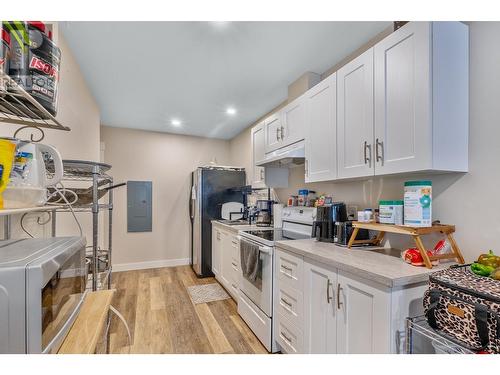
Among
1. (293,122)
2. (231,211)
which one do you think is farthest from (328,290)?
(231,211)

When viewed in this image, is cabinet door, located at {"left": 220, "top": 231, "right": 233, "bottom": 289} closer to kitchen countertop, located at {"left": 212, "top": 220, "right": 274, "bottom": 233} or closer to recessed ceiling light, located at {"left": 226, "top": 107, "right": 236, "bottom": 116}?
kitchen countertop, located at {"left": 212, "top": 220, "right": 274, "bottom": 233}

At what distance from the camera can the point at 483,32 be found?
1257mm

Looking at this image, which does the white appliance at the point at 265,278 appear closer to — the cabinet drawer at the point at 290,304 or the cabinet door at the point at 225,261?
the cabinet drawer at the point at 290,304

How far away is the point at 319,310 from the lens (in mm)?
1467

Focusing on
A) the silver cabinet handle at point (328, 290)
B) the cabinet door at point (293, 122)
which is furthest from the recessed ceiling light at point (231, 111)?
the silver cabinet handle at point (328, 290)

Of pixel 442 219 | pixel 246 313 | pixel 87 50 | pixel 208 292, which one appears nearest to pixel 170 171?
pixel 208 292

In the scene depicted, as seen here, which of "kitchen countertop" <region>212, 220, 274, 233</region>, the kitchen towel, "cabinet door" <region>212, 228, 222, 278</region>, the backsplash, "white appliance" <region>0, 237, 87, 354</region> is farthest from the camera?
"cabinet door" <region>212, 228, 222, 278</region>

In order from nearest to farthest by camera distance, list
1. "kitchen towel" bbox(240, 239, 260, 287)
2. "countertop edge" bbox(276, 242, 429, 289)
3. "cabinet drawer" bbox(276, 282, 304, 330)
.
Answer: "countertop edge" bbox(276, 242, 429, 289) → "cabinet drawer" bbox(276, 282, 304, 330) → "kitchen towel" bbox(240, 239, 260, 287)

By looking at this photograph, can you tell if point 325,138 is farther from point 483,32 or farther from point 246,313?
point 246,313

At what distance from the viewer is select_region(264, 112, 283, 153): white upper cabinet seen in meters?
2.61

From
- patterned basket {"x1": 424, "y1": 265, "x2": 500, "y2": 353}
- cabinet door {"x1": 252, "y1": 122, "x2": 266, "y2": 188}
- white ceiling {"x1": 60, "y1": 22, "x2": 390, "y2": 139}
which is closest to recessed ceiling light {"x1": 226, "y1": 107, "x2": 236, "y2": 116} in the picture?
white ceiling {"x1": 60, "y1": 22, "x2": 390, "y2": 139}

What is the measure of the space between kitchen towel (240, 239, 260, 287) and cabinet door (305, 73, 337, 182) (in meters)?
0.80
